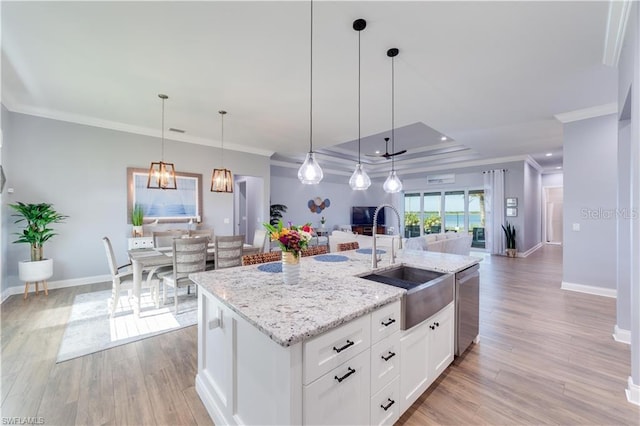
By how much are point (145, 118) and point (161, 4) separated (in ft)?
10.0

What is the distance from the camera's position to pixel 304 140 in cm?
582

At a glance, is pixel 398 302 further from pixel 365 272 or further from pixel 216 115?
pixel 216 115

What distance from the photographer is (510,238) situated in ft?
25.2

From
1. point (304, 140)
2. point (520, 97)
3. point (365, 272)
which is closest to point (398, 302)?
point (365, 272)

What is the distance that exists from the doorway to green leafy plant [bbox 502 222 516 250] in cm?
435

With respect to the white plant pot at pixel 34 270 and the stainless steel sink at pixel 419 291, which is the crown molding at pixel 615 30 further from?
the white plant pot at pixel 34 270

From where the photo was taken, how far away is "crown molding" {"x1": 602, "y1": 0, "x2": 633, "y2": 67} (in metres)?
1.95

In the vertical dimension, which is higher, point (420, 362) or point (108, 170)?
point (108, 170)

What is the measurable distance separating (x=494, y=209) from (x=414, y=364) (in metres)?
8.08

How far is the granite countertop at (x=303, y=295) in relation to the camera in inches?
44.8

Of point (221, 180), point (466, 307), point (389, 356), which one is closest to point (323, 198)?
point (221, 180)

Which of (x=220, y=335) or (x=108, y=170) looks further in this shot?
(x=108, y=170)

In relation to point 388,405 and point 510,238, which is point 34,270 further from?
point 510,238

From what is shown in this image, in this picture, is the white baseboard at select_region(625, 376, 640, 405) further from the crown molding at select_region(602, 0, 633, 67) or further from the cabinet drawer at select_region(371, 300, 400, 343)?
the crown molding at select_region(602, 0, 633, 67)
